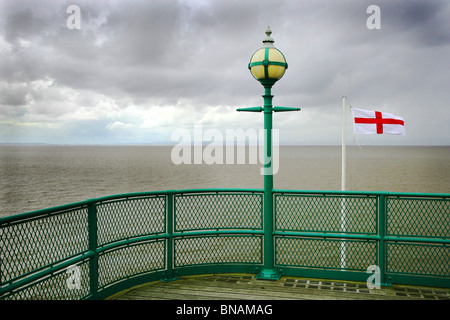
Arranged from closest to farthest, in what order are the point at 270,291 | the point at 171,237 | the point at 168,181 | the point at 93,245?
1. the point at 93,245
2. the point at 270,291
3. the point at 171,237
4. the point at 168,181

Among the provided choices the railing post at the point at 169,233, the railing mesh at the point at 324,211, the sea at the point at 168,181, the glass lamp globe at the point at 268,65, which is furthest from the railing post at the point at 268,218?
the sea at the point at 168,181

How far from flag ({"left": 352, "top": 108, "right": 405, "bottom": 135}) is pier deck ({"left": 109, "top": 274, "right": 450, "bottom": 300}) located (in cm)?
324

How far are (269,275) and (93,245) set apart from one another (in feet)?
9.22

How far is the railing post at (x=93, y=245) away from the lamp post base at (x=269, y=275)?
8.36 ft

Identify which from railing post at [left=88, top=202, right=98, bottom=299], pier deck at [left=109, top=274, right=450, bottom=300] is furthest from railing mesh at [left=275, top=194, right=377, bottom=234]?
railing post at [left=88, top=202, right=98, bottom=299]

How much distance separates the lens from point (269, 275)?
692 centimetres

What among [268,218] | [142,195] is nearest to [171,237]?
[142,195]

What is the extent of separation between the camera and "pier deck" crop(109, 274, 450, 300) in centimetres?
616

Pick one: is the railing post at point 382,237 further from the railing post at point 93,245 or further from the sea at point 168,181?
the sea at point 168,181

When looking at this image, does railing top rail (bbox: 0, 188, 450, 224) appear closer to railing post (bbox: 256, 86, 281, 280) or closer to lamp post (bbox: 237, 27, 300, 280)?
railing post (bbox: 256, 86, 281, 280)

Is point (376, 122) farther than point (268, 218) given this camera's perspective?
Yes

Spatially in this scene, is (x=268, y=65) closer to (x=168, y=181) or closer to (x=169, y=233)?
(x=169, y=233)

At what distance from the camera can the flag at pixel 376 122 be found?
28.0 ft
